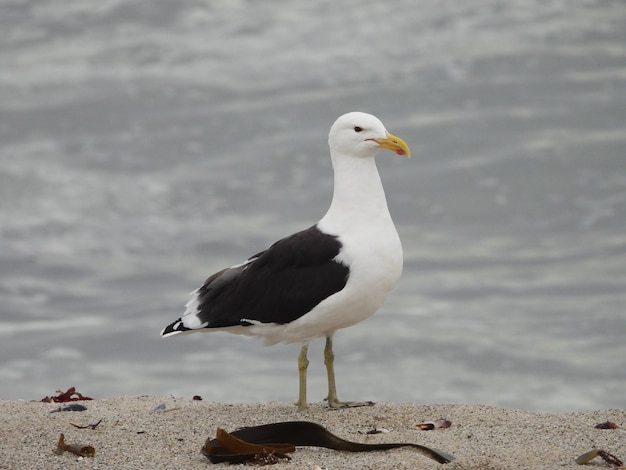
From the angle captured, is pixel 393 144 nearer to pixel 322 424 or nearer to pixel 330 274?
pixel 330 274

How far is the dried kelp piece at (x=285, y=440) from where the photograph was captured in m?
5.65

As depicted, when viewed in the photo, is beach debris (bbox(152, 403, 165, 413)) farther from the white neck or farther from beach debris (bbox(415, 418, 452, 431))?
beach debris (bbox(415, 418, 452, 431))

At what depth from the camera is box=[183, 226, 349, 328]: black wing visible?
21.9 ft

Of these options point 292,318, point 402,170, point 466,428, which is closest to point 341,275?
point 292,318

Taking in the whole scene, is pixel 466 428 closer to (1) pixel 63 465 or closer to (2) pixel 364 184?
(2) pixel 364 184

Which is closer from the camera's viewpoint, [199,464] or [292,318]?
[199,464]

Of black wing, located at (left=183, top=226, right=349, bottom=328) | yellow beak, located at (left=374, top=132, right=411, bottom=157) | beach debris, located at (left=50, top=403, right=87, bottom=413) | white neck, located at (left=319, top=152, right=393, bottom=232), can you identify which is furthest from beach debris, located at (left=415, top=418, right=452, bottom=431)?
beach debris, located at (left=50, top=403, right=87, bottom=413)

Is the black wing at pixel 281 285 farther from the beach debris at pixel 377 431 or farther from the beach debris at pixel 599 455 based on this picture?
the beach debris at pixel 599 455

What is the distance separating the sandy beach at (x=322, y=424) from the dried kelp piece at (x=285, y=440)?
0.04m

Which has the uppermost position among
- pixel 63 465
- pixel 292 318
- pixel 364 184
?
pixel 364 184

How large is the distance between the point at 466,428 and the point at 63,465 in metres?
2.10

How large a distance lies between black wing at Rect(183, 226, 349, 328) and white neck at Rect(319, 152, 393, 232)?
0.40 ft

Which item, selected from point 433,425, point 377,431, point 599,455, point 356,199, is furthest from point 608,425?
point 356,199

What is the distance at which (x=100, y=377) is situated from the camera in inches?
529
